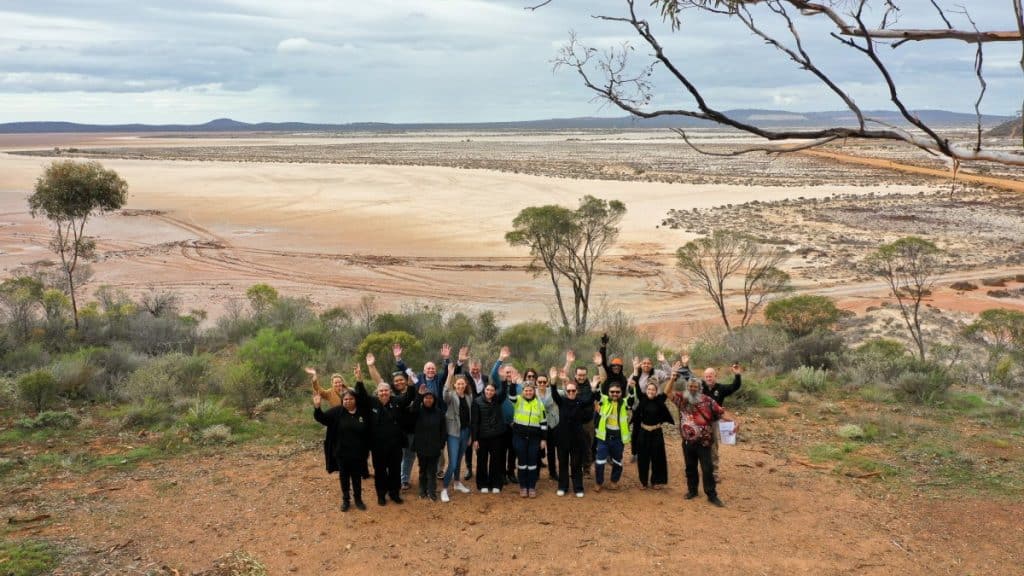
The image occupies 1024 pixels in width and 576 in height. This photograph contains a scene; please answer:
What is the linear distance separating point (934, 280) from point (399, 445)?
96.5 ft

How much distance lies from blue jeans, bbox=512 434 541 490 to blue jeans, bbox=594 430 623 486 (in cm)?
75

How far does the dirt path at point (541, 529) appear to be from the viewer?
693 cm

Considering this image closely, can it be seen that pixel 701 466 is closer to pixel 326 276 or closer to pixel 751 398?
pixel 751 398

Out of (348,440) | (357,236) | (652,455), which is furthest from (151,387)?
(357,236)

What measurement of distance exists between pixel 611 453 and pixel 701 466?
1.06 metres

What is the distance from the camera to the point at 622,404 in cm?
861

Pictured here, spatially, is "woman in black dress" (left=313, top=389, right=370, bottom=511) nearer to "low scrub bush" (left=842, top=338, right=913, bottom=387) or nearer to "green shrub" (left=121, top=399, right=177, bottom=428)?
"green shrub" (left=121, top=399, right=177, bottom=428)

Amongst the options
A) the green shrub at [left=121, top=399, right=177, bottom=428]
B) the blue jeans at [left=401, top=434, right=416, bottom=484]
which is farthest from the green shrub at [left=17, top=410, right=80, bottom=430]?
the blue jeans at [left=401, top=434, right=416, bottom=484]

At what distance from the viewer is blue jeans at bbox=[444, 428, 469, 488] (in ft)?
27.8

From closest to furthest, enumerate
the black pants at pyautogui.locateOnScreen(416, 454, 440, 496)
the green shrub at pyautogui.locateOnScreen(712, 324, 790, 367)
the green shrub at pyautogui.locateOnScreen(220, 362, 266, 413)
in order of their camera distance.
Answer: the black pants at pyautogui.locateOnScreen(416, 454, 440, 496) < the green shrub at pyautogui.locateOnScreen(220, 362, 266, 413) < the green shrub at pyautogui.locateOnScreen(712, 324, 790, 367)

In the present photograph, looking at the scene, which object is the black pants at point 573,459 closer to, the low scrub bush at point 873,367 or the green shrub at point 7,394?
the low scrub bush at point 873,367

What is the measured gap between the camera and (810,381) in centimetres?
1330

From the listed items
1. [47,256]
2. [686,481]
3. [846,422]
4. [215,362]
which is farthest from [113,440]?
[47,256]

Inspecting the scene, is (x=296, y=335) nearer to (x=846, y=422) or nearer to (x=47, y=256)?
(x=846, y=422)
